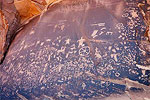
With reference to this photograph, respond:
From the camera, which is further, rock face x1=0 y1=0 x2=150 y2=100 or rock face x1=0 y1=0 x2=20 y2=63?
rock face x1=0 y1=0 x2=20 y2=63

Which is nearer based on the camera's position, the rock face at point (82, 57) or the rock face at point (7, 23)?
the rock face at point (82, 57)

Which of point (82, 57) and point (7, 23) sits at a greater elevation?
point (7, 23)

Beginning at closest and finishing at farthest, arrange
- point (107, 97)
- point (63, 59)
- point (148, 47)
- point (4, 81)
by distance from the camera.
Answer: point (107, 97)
point (148, 47)
point (63, 59)
point (4, 81)

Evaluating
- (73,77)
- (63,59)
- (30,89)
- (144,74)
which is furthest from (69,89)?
(144,74)

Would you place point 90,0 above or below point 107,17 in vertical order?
above

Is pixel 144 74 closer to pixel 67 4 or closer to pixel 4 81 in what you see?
pixel 67 4

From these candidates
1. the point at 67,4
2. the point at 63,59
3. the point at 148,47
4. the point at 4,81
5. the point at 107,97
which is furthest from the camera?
the point at 67,4

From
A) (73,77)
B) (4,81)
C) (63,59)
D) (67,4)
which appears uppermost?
(67,4)

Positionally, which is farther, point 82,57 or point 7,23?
point 7,23
